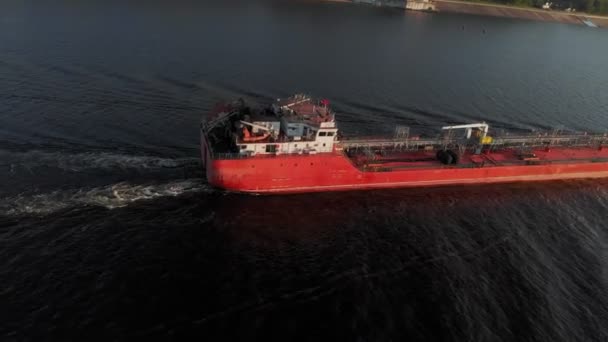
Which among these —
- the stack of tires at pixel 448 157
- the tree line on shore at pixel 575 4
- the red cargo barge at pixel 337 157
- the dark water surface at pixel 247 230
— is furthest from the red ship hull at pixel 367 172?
the tree line on shore at pixel 575 4

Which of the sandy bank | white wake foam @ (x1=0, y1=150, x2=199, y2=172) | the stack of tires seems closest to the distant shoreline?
the sandy bank

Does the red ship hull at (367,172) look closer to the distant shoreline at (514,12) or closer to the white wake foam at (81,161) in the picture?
the white wake foam at (81,161)

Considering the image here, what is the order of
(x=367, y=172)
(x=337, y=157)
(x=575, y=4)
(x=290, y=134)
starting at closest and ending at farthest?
1. (x=290, y=134)
2. (x=337, y=157)
3. (x=367, y=172)
4. (x=575, y=4)

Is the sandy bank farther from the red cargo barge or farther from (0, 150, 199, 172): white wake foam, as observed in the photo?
(0, 150, 199, 172): white wake foam

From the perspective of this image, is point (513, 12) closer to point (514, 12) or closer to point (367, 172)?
point (514, 12)

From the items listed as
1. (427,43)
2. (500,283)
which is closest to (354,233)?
(500,283)

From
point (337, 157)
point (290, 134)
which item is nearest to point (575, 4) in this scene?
point (337, 157)
